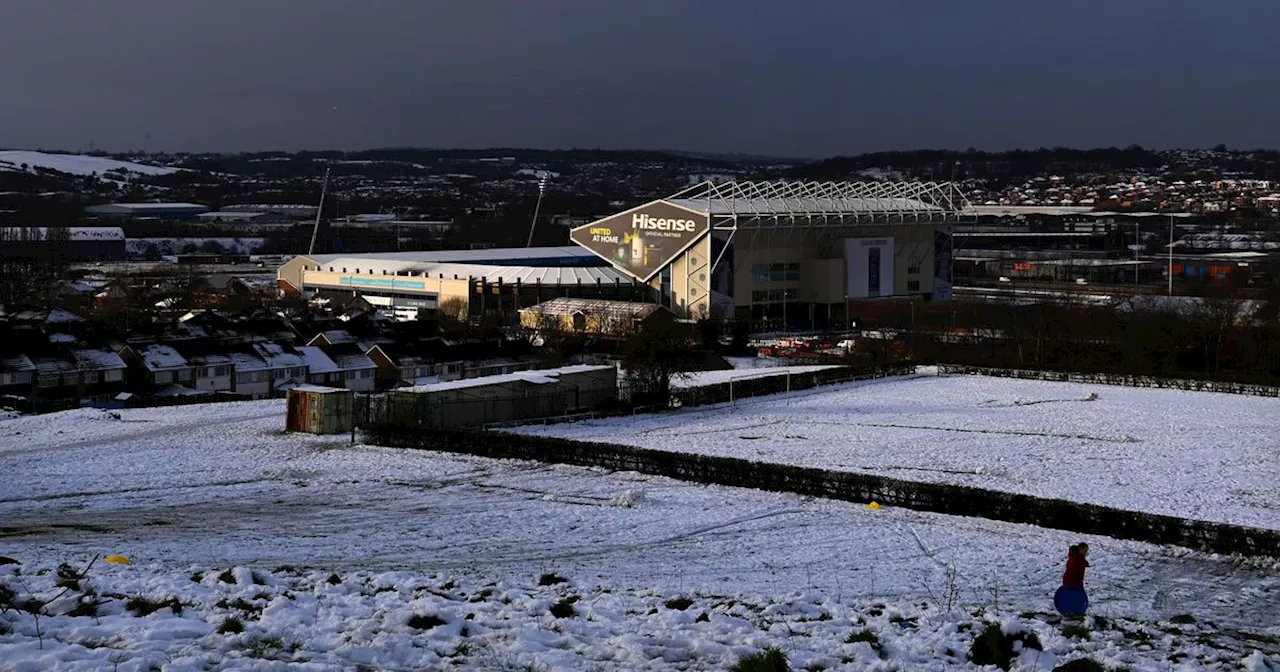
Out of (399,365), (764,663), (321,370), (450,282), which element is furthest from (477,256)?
(764,663)

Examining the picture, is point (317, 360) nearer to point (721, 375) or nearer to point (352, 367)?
point (352, 367)

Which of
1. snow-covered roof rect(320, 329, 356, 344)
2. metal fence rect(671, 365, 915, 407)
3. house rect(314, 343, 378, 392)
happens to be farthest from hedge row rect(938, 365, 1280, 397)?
snow-covered roof rect(320, 329, 356, 344)

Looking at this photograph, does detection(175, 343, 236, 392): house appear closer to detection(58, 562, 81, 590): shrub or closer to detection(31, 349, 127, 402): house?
detection(31, 349, 127, 402): house

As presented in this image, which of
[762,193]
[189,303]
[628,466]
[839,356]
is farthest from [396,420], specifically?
[762,193]

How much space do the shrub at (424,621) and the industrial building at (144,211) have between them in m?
126

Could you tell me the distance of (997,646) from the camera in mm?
7762

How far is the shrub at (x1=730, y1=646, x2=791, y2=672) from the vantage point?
714cm

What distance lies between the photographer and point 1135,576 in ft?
39.8

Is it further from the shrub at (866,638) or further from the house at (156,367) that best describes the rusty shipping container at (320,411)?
the shrub at (866,638)

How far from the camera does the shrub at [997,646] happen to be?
764cm

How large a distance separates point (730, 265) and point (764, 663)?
46.1 metres

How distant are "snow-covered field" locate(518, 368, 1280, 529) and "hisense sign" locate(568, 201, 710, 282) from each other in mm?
23493

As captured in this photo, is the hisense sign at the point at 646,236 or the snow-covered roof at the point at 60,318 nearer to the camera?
the snow-covered roof at the point at 60,318

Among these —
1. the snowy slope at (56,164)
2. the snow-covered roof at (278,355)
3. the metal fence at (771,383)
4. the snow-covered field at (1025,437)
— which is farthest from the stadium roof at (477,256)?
the snowy slope at (56,164)
